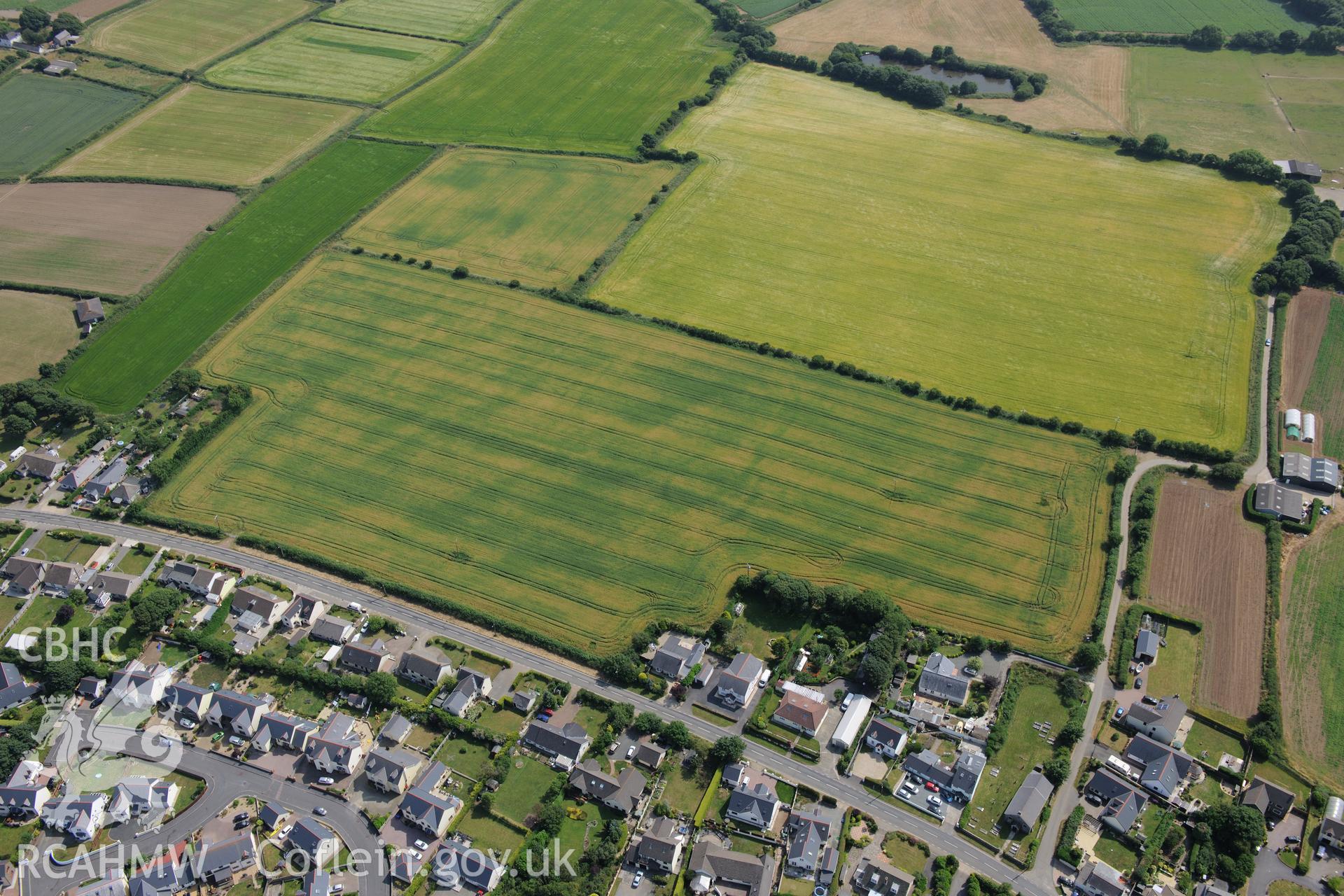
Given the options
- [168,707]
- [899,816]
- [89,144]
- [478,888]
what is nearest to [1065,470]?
[899,816]

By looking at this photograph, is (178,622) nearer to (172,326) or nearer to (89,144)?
(172,326)

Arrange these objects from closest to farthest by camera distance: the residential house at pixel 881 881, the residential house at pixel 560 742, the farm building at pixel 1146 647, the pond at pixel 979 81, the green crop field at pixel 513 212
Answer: the residential house at pixel 881 881 < the residential house at pixel 560 742 < the farm building at pixel 1146 647 < the green crop field at pixel 513 212 < the pond at pixel 979 81

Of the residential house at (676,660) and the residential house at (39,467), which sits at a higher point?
the residential house at (39,467)

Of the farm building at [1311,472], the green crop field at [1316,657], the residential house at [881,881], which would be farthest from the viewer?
the farm building at [1311,472]

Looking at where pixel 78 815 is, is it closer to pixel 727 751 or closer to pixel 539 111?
pixel 727 751

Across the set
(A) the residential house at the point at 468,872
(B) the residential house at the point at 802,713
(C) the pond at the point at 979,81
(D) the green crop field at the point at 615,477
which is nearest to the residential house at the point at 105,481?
(D) the green crop field at the point at 615,477

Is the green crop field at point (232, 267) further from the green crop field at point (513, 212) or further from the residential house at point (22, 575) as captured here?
the residential house at point (22, 575)

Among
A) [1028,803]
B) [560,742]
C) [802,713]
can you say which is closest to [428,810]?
[560,742]
